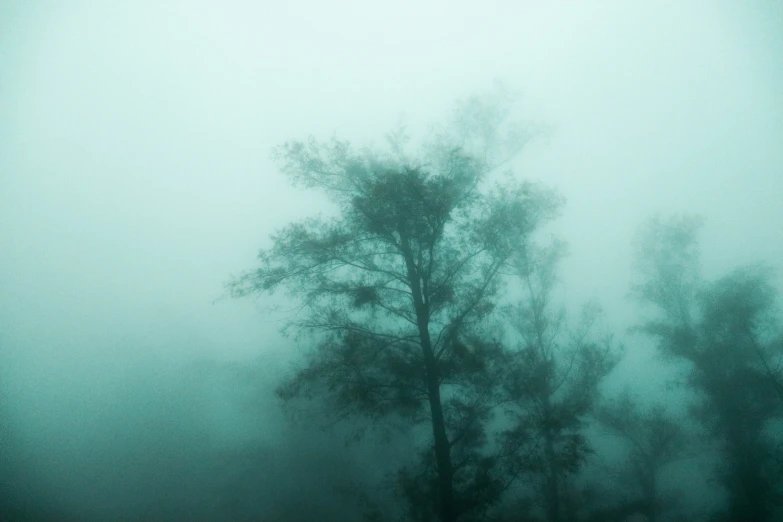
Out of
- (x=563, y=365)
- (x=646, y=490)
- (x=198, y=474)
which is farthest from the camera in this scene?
(x=198, y=474)

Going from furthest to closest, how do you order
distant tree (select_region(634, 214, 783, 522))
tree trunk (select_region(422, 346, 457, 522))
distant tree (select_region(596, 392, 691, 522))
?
distant tree (select_region(596, 392, 691, 522)) → distant tree (select_region(634, 214, 783, 522)) → tree trunk (select_region(422, 346, 457, 522))

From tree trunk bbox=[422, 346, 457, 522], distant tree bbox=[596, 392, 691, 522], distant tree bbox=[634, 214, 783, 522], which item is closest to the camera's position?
tree trunk bbox=[422, 346, 457, 522]

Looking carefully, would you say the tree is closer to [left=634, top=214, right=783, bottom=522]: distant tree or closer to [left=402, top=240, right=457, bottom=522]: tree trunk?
[left=402, top=240, right=457, bottom=522]: tree trunk

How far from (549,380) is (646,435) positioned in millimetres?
14505

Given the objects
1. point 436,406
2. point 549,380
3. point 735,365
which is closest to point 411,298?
point 436,406

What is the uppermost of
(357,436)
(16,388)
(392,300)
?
(16,388)

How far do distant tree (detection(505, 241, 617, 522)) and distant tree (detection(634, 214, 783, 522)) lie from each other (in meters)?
6.60

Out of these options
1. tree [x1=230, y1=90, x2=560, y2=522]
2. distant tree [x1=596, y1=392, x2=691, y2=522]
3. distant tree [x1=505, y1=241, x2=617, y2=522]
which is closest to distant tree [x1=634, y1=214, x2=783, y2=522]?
distant tree [x1=596, y1=392, x2=691, y2=522]

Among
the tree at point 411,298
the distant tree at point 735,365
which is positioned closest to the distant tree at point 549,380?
the tree at point 411,298

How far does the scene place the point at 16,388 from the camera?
32.2m

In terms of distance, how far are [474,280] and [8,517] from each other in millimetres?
37333

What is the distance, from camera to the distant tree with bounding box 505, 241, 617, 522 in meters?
7.55

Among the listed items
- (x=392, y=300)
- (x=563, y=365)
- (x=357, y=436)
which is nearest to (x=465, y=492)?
(x=357, y=436)

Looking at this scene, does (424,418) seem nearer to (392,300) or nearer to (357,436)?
(357,436)
